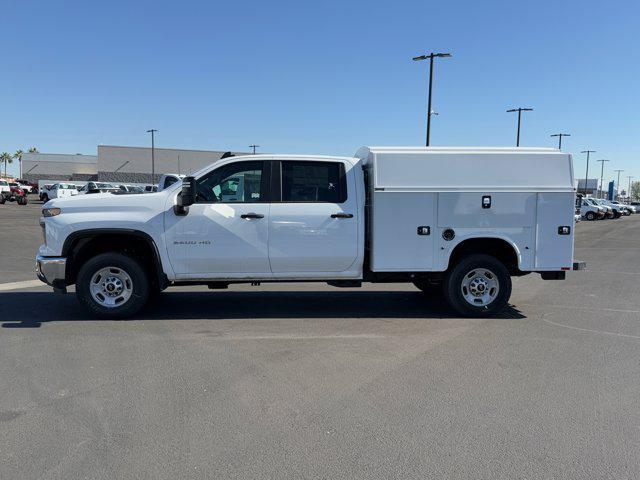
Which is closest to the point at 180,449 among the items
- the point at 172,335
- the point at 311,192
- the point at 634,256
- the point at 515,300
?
the point at 172,335

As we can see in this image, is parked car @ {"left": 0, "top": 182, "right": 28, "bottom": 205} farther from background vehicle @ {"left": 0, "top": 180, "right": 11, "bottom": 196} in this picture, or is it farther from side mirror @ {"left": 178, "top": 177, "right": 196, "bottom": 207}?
side mirror @ {"left": 178, "top": 177, "right": 196, "bottom": 207}

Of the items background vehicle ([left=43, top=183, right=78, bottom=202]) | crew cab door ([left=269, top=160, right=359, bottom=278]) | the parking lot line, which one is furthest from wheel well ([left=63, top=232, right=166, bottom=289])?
background vehicle ([left=43, top=183, right=78, bottom=202])

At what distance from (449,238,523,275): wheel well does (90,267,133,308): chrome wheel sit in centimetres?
432

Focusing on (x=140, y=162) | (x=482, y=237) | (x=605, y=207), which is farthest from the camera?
(x=140, y=162)

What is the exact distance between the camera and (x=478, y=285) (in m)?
7.55

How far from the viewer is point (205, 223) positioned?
7.03 metres

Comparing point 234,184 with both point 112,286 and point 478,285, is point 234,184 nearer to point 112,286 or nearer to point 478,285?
point 112,286

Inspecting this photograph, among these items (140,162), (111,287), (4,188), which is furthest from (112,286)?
(140,162)

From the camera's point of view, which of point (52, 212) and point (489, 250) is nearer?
point (52, 212)

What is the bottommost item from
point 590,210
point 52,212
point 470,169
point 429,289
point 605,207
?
point 429,289

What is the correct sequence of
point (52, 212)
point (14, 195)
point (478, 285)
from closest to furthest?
point (52, 212), point (478, 285), point (14, 195)

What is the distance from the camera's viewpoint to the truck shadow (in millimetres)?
7488

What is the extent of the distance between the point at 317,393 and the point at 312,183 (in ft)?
11.0

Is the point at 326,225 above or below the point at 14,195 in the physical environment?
above
